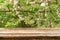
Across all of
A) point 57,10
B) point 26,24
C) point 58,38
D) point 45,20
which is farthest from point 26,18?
point 58,38

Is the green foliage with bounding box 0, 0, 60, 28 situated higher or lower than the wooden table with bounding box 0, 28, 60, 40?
higher

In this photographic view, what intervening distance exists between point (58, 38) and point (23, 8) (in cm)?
52

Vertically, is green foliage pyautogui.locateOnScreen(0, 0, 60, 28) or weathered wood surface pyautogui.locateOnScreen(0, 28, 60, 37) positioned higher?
green foliage pyautogui.locateOnScreen(0, 0, 60, 28)

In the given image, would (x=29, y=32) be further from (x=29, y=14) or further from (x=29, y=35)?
(x=29, y=14)

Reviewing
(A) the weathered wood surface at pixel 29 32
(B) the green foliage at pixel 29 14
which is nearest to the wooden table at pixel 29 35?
(A) the weathered wood surface at pixel 29 32

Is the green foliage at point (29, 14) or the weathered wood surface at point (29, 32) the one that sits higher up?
the green foliage at point (29, 14)

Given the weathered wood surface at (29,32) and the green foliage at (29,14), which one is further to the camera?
the green foliage at (29,14)

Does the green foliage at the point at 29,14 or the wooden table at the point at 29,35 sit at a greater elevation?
the green foliage at the point at 29,14

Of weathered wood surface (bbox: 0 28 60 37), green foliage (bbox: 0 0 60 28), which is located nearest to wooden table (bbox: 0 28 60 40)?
weathered wood surface (bbox: 0 28 60 37)

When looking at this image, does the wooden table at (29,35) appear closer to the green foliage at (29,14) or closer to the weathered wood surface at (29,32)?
the weathered wood surface at (29,32)

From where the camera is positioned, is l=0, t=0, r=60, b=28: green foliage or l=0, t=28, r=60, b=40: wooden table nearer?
l=0, t=28, r=60, b=40: wooden table

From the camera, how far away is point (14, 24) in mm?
1323

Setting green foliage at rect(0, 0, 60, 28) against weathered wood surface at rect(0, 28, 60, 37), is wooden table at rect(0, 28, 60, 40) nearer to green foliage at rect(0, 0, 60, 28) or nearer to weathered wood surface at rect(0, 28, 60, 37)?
weathered wood surface at rect(0, 28, 60, 37)

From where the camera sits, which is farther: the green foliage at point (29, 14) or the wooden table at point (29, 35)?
the green foliage at point (29, 14)
